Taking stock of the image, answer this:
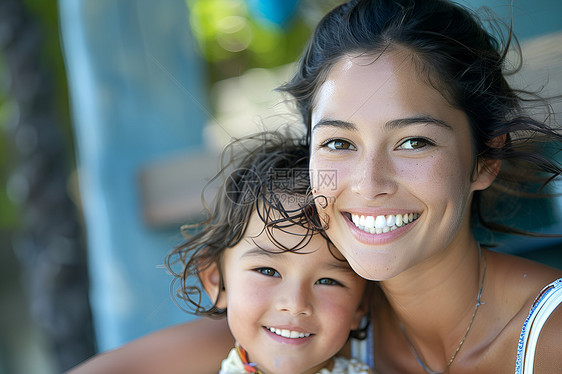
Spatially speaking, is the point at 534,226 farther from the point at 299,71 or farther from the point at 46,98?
the point at 46,98

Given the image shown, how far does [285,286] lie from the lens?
63.7 inches

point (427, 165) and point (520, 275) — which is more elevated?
point (427, 165)

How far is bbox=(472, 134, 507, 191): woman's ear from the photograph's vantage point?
5.16 ft

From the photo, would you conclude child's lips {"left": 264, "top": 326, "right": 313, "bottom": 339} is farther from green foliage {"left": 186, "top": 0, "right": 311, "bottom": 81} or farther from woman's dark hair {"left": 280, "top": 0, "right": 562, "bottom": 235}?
green foliage {"left": 186, "top": 0, "right": 311, "bottom": 81}

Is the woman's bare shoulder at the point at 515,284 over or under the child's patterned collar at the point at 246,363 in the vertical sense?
over

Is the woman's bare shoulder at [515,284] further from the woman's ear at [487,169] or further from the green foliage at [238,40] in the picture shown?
the green foliage at [238,40]

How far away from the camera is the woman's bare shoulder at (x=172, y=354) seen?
6.07ft

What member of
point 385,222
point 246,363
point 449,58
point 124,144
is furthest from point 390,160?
point 124,144

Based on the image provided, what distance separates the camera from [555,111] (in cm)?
177

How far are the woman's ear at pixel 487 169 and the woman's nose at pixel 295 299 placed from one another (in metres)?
0.51

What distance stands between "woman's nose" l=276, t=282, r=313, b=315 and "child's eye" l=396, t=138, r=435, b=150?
1.50 feet

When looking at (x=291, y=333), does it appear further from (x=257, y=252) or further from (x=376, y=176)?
(x=376, y=176)

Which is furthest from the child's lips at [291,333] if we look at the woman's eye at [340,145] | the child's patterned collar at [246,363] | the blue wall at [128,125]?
the blue wall at [128,125]

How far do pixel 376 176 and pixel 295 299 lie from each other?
1.32 ft
